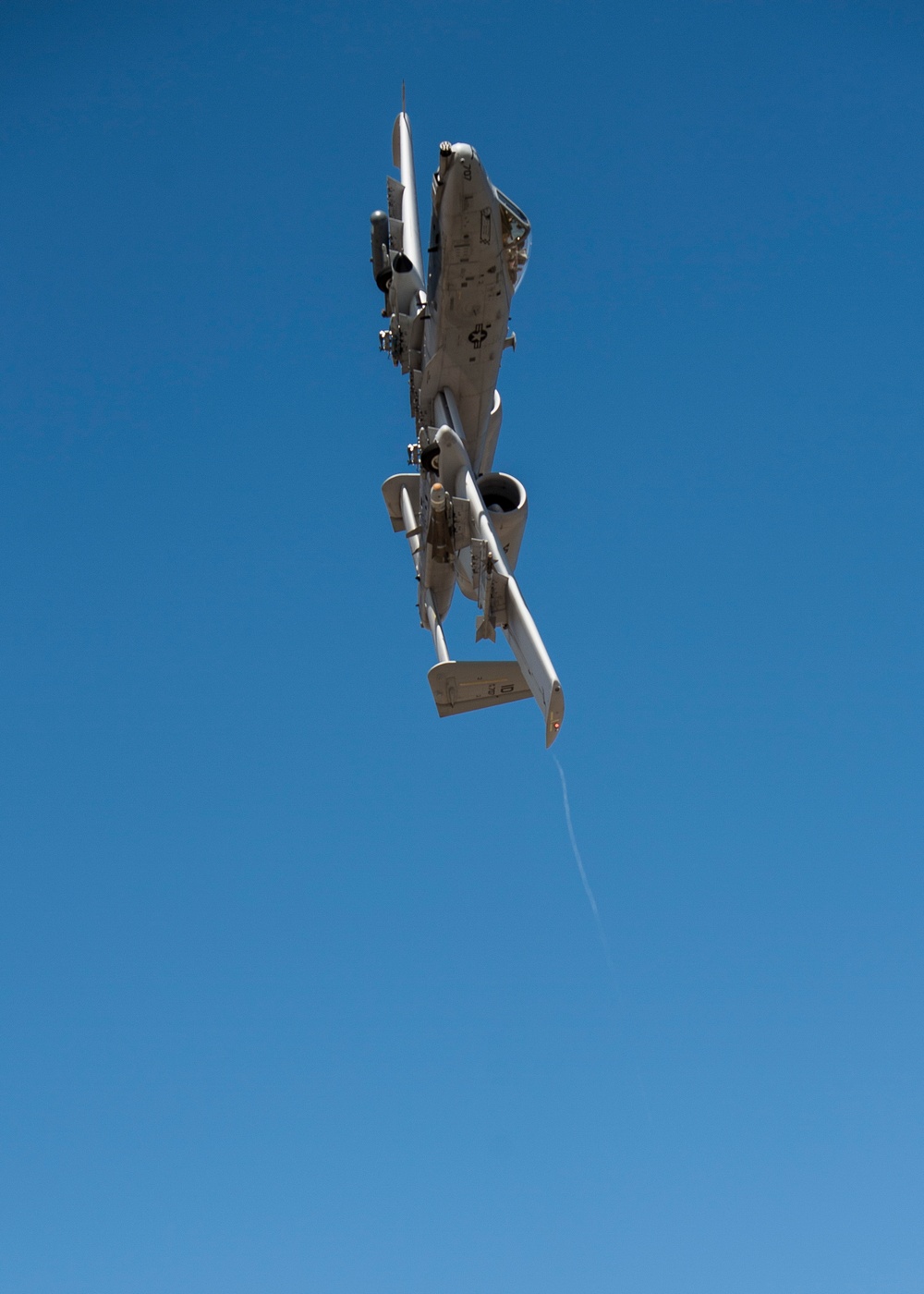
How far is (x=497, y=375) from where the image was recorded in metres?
28.0

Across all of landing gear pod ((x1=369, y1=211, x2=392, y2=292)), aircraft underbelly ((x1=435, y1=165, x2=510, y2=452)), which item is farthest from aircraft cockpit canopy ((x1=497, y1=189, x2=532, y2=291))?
landing gear pod ((x1=369, y1=211, x2=392, y2=292))

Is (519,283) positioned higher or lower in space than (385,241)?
lower

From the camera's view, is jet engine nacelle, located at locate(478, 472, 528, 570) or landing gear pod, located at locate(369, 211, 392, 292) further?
landing gear pod, located at locate(369, 211, 392, 292)

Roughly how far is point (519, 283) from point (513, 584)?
7159 mm

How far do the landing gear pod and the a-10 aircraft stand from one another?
298mm

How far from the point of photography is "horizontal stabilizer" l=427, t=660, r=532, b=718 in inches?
1027

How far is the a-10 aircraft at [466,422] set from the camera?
25.2 metres

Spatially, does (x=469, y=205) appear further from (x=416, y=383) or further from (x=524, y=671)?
(x=524, y=671)

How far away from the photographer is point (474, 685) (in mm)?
26312

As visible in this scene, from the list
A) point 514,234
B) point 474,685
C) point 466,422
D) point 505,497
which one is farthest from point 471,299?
point 474,685

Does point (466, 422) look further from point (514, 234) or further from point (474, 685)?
point (474, 685)

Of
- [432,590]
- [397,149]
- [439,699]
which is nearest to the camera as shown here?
[439,699]

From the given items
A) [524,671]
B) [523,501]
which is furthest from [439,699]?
[523,501]

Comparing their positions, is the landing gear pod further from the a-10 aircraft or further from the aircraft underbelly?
the aircraft underbelly
